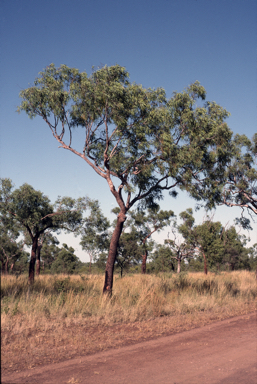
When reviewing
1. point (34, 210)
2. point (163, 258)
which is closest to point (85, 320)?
point (34, 210)

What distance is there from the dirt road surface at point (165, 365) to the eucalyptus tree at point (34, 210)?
15167 millimetres

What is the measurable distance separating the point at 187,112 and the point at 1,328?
1026 centimetres

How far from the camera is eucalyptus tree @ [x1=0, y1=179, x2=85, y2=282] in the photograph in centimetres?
2027

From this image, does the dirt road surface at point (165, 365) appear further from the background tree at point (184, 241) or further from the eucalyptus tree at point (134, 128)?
the background tree at point (184, 241)

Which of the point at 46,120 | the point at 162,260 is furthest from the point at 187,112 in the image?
the point at 162,260

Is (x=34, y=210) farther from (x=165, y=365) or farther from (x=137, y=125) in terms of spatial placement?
(x=165, y=365)

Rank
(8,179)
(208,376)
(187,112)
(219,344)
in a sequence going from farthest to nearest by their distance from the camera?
(8,179) < (187,112) < (219,344) < (208,376)

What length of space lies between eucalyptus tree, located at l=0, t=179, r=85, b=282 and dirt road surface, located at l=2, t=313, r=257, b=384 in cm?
1517

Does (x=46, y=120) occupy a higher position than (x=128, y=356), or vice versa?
(x=46, y=120)

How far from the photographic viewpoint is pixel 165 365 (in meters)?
5.00

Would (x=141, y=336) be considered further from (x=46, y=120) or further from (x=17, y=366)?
(x=46, y=120)

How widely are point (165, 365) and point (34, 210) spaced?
17332mm

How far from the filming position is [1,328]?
260 inches

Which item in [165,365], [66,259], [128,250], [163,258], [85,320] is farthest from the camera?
[66,259]
